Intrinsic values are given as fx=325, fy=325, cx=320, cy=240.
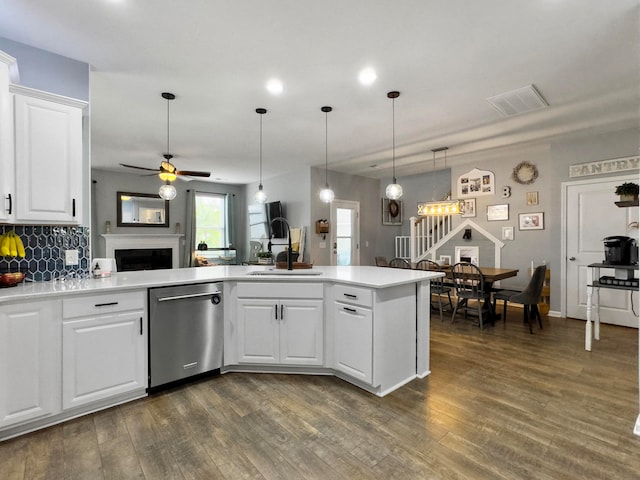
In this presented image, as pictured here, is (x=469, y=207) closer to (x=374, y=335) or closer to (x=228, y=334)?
(x=374, y=335)

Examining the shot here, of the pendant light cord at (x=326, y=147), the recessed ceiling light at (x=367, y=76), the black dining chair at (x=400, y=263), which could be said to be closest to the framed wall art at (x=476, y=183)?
the black dining chair at (x=400, y=263)

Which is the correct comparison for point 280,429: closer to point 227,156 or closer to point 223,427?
point 223,427

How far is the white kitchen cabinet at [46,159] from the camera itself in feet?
7.39

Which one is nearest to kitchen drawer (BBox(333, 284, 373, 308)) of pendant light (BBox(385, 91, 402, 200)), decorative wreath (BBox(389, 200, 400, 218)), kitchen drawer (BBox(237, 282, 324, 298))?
kitchen drawer (BBox(237, 282, 324, 298))

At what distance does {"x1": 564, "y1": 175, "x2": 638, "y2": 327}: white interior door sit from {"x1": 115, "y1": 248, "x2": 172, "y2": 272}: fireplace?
7.86 m

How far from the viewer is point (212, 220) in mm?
8578

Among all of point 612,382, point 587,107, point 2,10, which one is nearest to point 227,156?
point 2,10

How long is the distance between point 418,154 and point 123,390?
17.4 ft

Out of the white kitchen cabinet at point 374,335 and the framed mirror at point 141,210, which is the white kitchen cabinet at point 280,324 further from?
the framed mirror at point 141,210

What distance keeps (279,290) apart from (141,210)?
601 cm

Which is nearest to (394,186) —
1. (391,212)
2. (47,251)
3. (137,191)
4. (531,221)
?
(531,221)

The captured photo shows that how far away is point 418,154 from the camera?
5.73 m

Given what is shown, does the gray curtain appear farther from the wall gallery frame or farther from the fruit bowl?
the wall gallery frame

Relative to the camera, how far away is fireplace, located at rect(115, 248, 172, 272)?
7.10 meters
